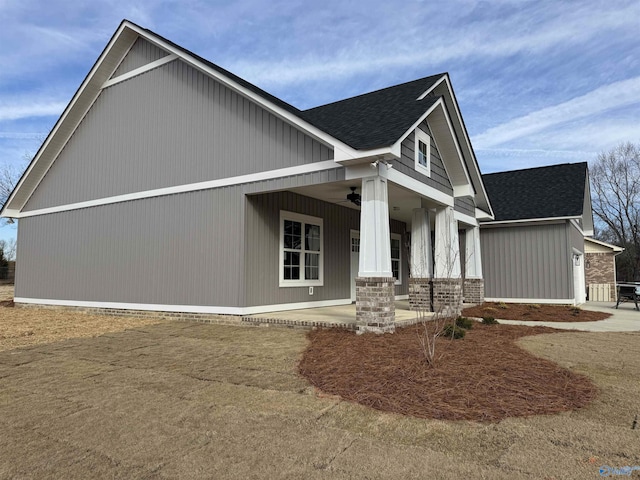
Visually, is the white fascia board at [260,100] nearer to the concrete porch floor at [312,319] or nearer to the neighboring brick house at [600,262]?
the concrete porch floor at [312,319]

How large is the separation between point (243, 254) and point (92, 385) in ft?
15.5

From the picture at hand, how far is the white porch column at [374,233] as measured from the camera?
24.1ft

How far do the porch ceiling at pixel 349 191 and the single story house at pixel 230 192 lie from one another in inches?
3.4

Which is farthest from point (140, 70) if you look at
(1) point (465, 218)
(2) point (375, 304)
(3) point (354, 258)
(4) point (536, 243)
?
(4) point (536, 243)

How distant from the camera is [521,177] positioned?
18.3 meters

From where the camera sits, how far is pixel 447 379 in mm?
4602

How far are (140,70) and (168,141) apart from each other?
2363 millimetres

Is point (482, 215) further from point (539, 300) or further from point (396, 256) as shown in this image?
point (539, 300)

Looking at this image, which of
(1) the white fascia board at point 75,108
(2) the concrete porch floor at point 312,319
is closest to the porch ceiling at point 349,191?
(2) the concrete porch floor at point 312,319

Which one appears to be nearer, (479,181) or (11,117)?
(479,181)

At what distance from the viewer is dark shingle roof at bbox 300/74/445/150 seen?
7.47 m

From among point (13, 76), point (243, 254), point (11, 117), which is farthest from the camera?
point (11, 117)

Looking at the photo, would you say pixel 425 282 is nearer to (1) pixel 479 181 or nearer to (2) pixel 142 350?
(1) pixel 479 181

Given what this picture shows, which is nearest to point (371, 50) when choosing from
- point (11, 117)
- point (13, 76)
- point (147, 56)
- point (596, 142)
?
point (147, 56)
